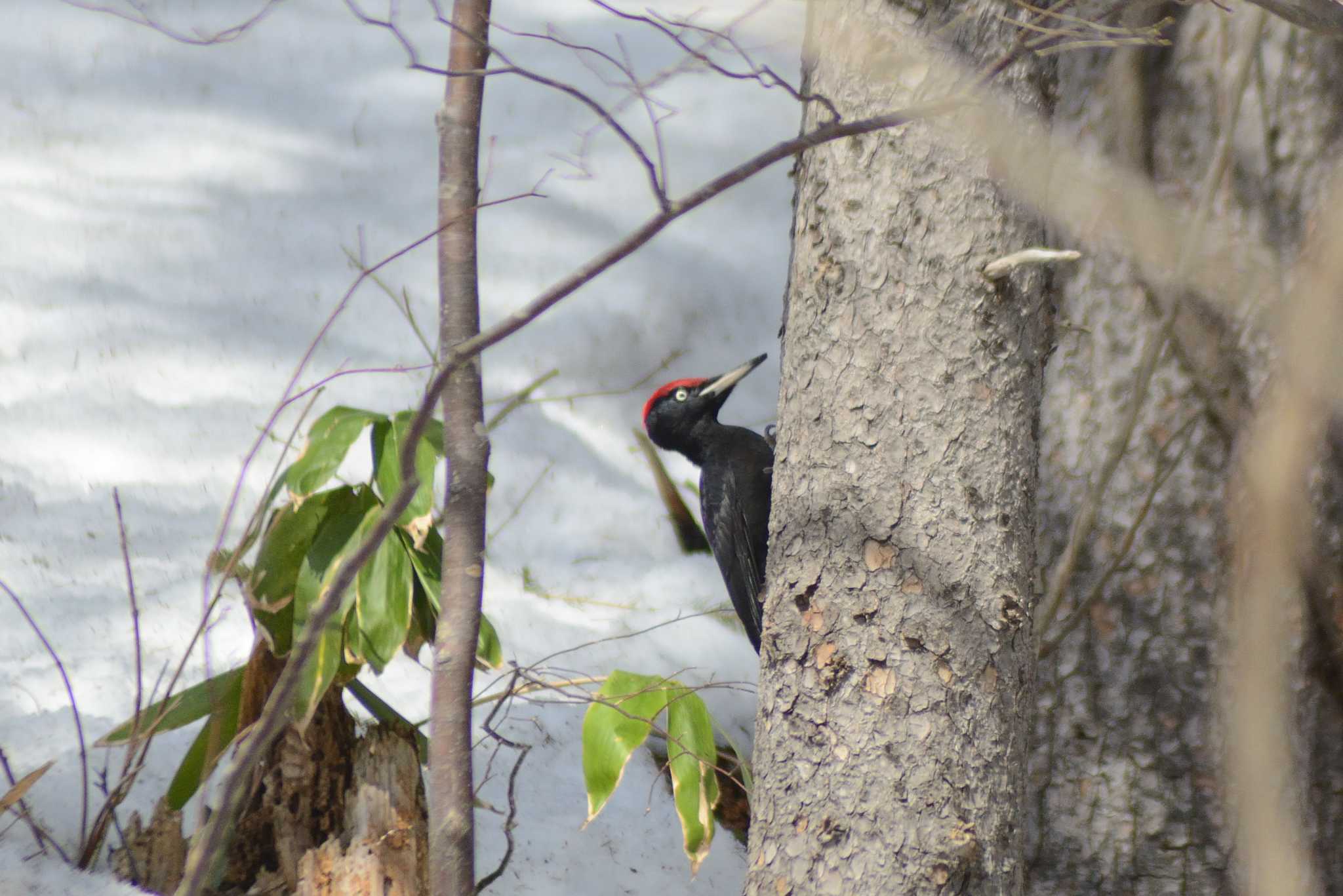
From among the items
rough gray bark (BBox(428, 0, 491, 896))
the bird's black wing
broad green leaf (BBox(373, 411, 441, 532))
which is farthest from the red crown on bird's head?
rough gray bark (BBox(428, 0, 491, 896))

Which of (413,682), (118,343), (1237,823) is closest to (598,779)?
(413,682)

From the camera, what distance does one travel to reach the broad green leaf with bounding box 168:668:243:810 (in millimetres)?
1798

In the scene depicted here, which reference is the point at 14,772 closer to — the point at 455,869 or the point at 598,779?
the point at 598,779

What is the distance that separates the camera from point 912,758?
123 cm

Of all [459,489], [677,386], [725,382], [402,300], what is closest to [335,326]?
[402,300]

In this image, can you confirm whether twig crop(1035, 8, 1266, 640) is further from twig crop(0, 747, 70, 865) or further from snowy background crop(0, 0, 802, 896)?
twig crop(0, 747, 70, 865)

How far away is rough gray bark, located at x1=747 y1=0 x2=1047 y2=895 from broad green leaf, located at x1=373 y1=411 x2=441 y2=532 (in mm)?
740

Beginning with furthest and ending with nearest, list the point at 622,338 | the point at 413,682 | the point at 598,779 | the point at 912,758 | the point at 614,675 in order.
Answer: the point at 622,338, the point at 413,682, the point at 614,675, the point at 598,779, the point at 912,758

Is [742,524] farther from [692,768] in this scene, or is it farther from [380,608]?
[380,608]

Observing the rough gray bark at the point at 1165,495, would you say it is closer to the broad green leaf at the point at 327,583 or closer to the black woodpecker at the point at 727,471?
the black woodpecker at the point at 727,471

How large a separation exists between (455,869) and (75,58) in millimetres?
4025

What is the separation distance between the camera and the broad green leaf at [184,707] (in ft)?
5.86

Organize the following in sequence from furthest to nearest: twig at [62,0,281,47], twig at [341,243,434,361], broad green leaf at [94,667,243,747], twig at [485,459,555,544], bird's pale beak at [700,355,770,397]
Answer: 1. twig at [485,459,555,544]
2. bird's pale beak at [700,355,770,397]
3. broad green leaf at [94,667,243,747]
4. twig at [341,243,434,361]
5. twig at [62,0,281,47]

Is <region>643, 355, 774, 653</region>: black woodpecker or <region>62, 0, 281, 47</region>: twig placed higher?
<region>62, 0, 281, 47</region>: twig
